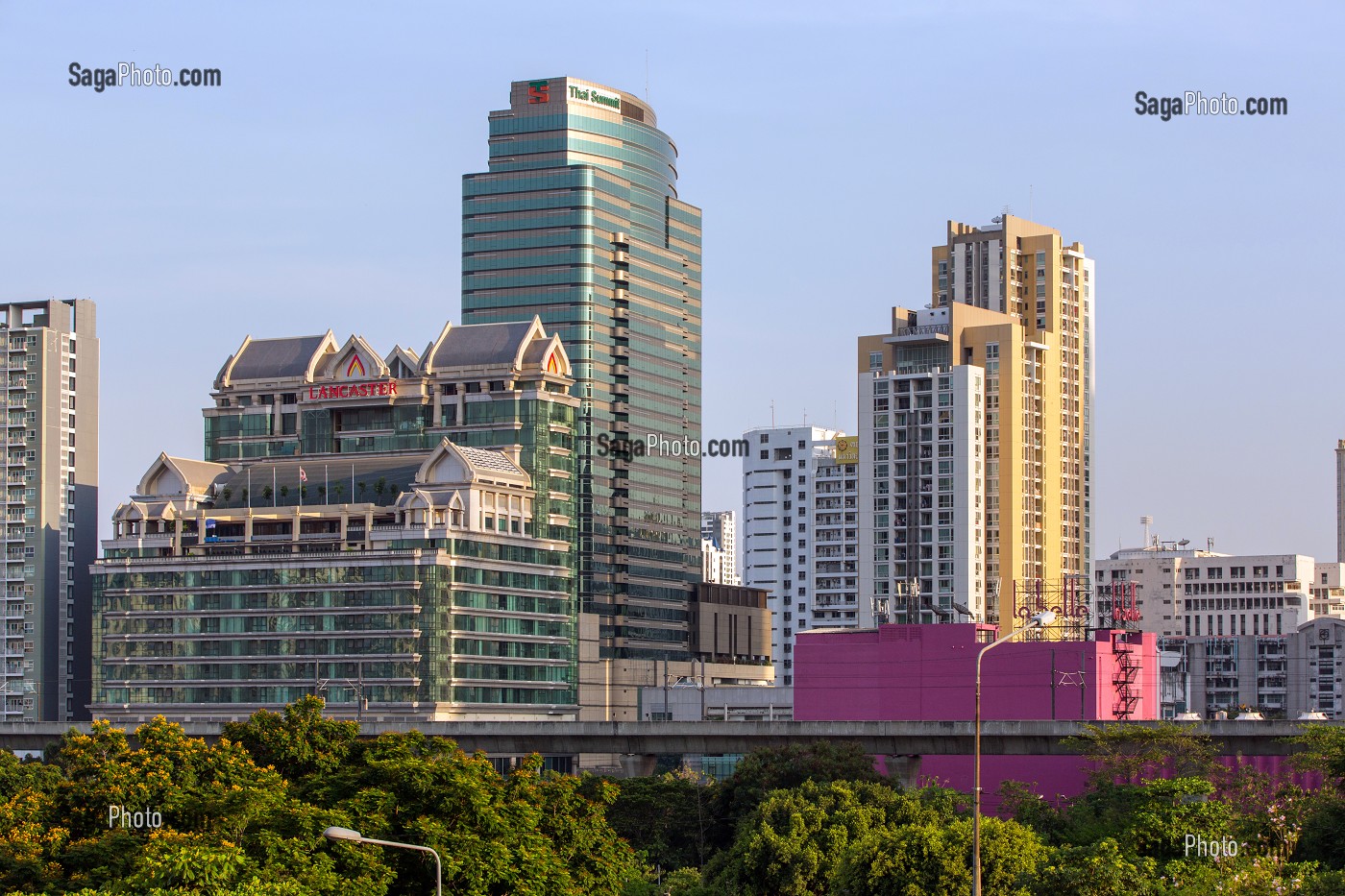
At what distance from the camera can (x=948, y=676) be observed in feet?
598

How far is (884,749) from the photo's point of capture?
150 m

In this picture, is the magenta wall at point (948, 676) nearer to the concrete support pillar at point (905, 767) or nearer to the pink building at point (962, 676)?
the pink building at point (962, 676)

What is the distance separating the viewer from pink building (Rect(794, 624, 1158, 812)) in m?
176

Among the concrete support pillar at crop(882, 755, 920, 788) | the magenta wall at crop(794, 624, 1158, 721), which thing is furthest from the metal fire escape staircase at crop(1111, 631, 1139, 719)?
the concrete support pillar at crop(882, 755, 920, 788)

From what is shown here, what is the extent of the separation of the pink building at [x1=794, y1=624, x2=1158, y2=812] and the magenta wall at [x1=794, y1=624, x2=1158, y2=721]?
84mm

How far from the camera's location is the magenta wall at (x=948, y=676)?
576 ft

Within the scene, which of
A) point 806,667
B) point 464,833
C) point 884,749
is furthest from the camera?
point 806,667

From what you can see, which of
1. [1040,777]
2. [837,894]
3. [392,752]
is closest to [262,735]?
[392,752]

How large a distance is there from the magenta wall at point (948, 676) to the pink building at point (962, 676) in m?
0.08

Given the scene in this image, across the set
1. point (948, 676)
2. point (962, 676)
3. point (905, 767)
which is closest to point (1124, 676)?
point (962, 676)

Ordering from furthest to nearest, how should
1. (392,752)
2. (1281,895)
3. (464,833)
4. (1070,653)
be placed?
(1070,653) < (392,752) < (464,833) < (1281,895)

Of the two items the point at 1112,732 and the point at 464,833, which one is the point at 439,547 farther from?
the point at 464,833

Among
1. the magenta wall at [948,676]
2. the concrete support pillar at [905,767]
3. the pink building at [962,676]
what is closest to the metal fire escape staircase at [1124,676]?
the pink building at [962,676]

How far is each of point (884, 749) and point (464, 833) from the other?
248 ft
